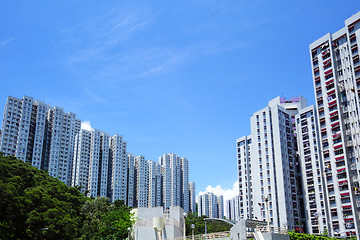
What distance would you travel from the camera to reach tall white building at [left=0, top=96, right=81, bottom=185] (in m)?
104

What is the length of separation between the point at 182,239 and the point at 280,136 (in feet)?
161

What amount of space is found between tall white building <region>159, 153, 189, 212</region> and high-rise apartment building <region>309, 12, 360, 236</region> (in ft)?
288

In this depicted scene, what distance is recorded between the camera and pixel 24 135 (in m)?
105

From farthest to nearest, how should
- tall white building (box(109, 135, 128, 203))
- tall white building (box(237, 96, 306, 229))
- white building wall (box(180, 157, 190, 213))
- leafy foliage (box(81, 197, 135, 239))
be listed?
1. white building wall (box(180, 157, 190, 213))
2. tall white building (box(109, 135, 128, 203))
3. tall white building (box(237, 96, 306, 229))
4. leafy foliage (box(81, 197, 135, 239))

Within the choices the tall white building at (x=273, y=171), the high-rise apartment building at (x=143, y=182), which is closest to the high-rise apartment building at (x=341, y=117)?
the tall white building at (x=273, y=171)

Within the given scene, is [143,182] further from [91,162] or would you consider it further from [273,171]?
[273,171]

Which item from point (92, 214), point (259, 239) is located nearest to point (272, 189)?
point (92, 214)

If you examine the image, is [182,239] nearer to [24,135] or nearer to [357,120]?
[357,120]

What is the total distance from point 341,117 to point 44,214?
49.6 metres

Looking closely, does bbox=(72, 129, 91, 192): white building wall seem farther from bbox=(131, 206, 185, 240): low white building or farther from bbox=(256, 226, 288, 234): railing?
bbox=(256, 226, 288, 234): railing

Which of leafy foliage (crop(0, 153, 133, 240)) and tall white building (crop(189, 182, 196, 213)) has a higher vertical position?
tall white building (crop(189, 182, 196, 213))

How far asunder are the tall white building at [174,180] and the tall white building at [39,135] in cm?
4413

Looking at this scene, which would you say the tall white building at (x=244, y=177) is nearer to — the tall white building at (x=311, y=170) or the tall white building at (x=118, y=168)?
the tall white building at (x=311, y=170)

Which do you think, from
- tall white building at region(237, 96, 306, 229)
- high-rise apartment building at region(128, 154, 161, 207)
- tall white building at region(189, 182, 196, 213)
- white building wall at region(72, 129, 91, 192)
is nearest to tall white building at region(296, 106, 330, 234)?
tall white building at region(237, 96, 306, 229)
